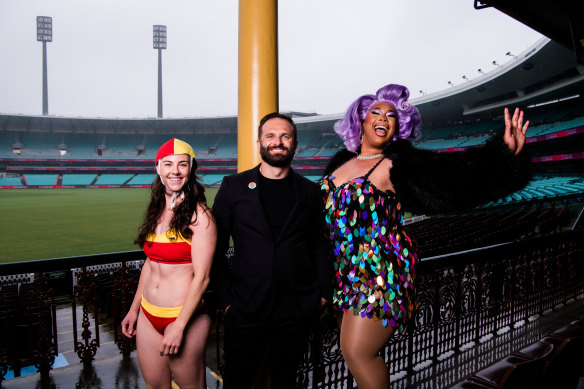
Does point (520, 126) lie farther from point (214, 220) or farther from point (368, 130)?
point (214, 220)

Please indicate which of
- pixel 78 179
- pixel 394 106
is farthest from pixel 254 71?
pixel 78 179

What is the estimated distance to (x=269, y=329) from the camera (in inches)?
60.9

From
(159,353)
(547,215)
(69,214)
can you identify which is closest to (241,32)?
(159,353)

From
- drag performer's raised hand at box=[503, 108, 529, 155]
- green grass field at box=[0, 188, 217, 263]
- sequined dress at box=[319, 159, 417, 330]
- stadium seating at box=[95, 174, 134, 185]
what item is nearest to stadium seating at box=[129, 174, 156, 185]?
stadium seating at box=[95, 174, 134, 185]

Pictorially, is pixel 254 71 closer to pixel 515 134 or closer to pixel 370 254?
pixel 370 254

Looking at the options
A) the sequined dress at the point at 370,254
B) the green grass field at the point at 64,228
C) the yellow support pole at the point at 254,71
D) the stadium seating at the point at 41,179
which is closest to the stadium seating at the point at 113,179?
the stadium seating at the point at 41,179

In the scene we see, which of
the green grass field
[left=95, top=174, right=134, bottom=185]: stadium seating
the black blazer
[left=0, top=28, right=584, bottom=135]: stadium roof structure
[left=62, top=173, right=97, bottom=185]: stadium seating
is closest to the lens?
the black blazer

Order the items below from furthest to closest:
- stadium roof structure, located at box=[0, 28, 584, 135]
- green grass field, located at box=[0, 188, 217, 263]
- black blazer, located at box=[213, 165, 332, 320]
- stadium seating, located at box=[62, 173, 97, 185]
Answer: stadium seating, located at box=[62, 173, 97, 185] → stadium roof structure, located at box=[0, 28, 584, 135] → green grass field, located at box=[0, 188, 217, 263] → black blazer, located at box=[213, 165, 332, 320]

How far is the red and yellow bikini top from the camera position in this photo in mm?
1630

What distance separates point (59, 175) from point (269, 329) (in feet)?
169

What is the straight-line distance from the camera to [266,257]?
4.95 feet

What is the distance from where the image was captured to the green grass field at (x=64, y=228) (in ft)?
43.1

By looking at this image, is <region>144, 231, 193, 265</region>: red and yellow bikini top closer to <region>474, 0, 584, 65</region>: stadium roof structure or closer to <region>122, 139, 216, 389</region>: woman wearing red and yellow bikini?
<region>122, 139, 216, 389</region>: woman wearing red and yellow bikini

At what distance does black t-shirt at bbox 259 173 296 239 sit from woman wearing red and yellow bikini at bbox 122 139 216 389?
26cm
